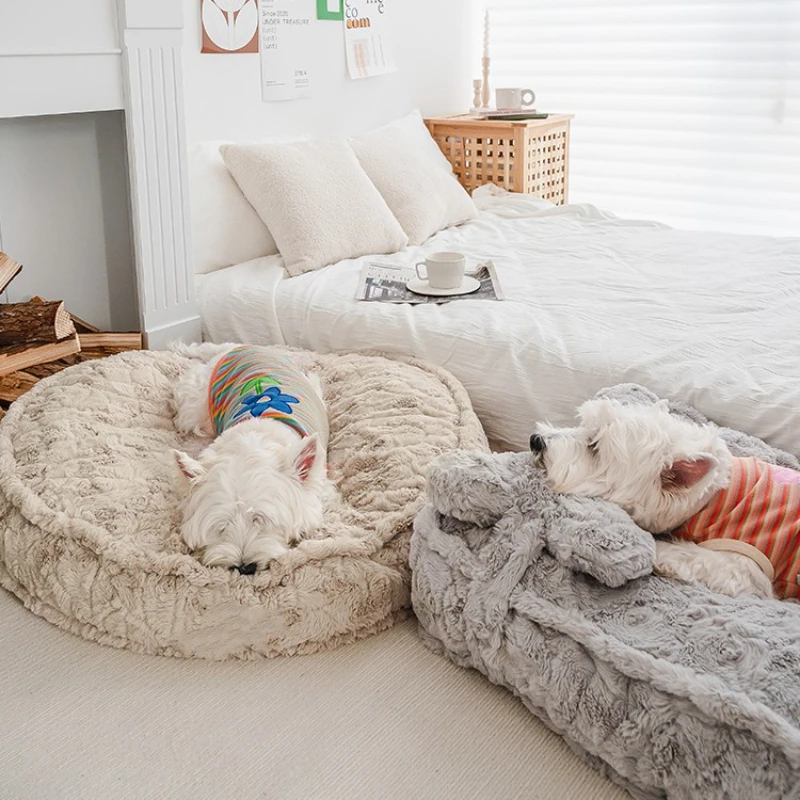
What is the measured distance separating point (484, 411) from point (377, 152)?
143 centimetres

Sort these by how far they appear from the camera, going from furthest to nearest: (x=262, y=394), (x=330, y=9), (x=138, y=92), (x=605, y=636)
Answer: (x=330, y=9)
(x=138, y=92)
(x=262, y=394)
(x=605, y=636)

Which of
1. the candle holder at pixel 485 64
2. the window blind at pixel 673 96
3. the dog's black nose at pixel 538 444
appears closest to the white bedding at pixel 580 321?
the dog's black nose at pixel 538 444

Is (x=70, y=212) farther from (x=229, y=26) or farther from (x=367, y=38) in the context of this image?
(x=367, y=38)

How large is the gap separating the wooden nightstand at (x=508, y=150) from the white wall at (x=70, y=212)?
1.68m

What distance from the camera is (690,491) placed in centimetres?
150

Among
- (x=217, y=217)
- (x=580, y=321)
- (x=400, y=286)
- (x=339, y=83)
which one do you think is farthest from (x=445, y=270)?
(x=339, y=83)

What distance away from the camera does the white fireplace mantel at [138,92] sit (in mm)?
2158

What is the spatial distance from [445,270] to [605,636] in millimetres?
1406

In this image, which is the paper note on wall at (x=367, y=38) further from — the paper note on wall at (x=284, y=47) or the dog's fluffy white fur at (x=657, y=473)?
the dog's fluffy white fur at (x=657, y=473)

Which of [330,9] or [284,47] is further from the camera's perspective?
[330,9]

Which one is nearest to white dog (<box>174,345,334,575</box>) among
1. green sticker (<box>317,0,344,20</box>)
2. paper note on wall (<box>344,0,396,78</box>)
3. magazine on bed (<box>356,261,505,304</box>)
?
→ magazine on bed (<box>356,261,505,304</box>)

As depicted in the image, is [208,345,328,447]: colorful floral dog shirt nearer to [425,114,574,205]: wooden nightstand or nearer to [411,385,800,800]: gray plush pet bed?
[411,385,800,800]: gray plush pet bed

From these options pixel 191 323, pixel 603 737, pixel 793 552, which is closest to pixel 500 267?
pixel 191 323

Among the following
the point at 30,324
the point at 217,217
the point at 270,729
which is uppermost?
the point at 217,217
